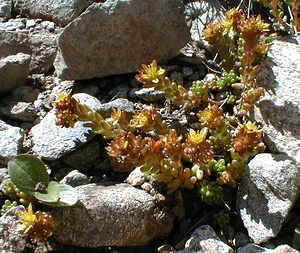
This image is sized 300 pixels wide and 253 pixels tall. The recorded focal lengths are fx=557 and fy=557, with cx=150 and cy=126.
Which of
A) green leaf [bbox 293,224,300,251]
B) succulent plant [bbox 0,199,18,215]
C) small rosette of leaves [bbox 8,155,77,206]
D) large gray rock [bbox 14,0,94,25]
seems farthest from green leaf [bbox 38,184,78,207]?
large gray rock [bbox 14,0,94,25]

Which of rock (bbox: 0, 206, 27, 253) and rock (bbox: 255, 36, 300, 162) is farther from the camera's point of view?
rock (bbox: 255, 36, 300, 162)

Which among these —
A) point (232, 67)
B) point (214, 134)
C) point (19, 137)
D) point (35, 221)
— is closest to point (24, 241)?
point (35, 221)


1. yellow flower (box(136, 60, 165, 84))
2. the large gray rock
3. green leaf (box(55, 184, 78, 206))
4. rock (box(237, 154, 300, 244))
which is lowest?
green leaf (box(55, 184, 78, 206))

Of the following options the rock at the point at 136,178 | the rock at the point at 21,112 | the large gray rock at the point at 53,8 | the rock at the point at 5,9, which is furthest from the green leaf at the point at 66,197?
the rock at the point at 5,9

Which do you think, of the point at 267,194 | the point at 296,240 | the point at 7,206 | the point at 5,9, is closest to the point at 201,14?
the point at 5,9

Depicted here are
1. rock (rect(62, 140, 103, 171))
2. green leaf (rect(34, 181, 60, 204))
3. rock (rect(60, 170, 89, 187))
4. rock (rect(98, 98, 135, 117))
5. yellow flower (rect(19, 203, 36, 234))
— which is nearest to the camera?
yellow flower (rect(19, 203, 36, 234))

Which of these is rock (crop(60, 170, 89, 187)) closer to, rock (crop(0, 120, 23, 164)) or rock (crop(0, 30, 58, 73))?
rock (crop(0, 120, 23, 164))
